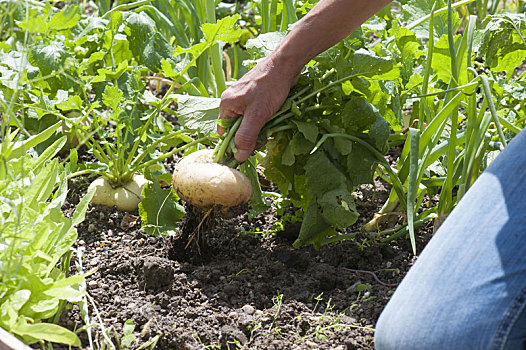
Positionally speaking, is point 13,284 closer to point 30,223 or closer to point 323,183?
point 30,223

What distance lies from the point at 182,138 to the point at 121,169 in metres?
0.23

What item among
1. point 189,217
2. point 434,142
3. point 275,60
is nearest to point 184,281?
point 189,217

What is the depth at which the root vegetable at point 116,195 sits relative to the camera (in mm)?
2123

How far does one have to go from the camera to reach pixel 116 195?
212cm

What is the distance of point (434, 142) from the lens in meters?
1.86

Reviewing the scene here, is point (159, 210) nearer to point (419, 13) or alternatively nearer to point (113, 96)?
point (113, 96)

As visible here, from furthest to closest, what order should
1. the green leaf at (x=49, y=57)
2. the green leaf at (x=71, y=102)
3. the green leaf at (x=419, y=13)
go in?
the green leaf at (x=419, y=13) → the green leaf at (x=49, y=57) → the green leaf at (x=71, y=102)

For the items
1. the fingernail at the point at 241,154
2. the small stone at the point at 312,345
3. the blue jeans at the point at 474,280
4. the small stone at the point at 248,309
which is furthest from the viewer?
the fingernail at the point at 241,154

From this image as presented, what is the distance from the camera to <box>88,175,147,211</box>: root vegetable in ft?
6.97

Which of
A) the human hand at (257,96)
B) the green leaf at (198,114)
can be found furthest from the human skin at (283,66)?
the green leaf at (198,114)

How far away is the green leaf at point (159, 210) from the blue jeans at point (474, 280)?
2.68 ft

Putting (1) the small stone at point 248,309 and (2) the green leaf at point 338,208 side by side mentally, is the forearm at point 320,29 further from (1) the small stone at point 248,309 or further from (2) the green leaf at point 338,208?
(1) the small stone at point 248,309

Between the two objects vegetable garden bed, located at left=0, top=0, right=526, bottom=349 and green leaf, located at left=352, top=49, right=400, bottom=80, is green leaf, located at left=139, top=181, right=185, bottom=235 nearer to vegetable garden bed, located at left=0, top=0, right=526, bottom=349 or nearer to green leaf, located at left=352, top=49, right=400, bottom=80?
vegetable garden bed, located at left=0, top=0, right=526, bottom=349

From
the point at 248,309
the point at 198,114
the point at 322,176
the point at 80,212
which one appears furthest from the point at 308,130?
the point at 80,212
